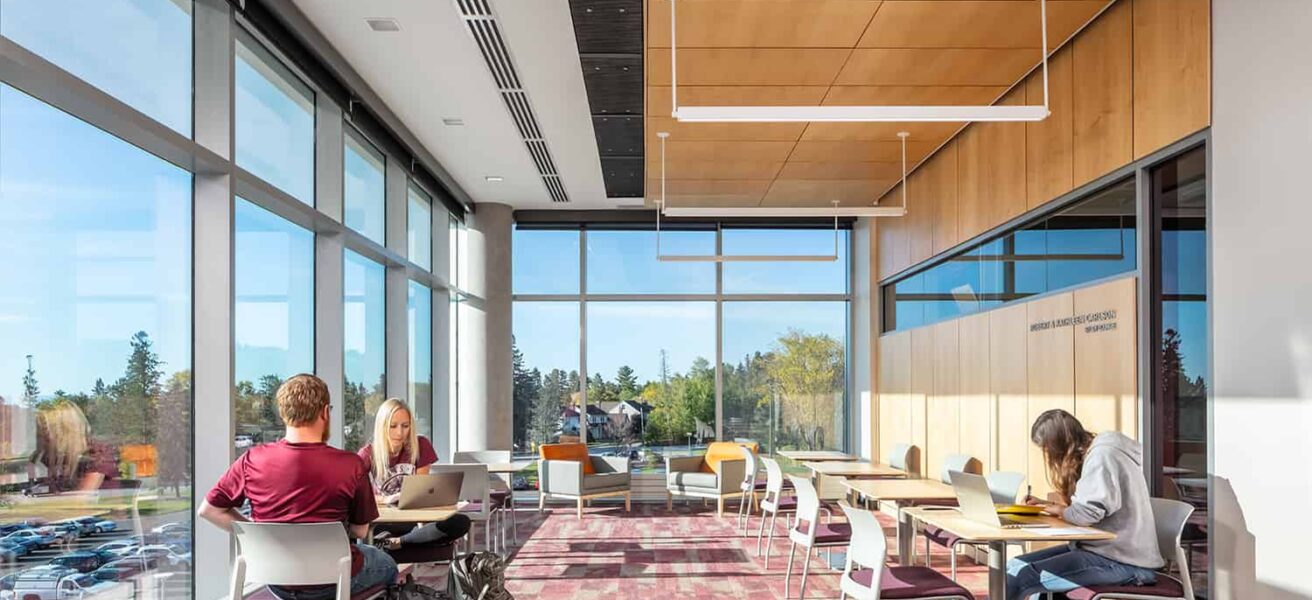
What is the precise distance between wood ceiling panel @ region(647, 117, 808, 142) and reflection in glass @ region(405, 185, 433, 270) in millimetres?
3588

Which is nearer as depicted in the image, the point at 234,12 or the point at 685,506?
the point at 234,12

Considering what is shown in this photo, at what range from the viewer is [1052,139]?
7.31 metres

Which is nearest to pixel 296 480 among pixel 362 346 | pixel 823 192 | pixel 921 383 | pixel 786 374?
pixel 362 346

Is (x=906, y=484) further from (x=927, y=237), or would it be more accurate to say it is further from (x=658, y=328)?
(x=658, y=328)

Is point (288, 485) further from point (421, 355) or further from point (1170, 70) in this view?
point (421, 355)

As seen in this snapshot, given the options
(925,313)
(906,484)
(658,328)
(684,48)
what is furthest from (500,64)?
(658,328)

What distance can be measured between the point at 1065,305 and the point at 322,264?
5.67 meters

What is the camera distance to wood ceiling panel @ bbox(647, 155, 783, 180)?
9.82 meters

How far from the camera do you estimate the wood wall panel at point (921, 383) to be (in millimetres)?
10797

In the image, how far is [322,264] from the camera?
27.0 ft

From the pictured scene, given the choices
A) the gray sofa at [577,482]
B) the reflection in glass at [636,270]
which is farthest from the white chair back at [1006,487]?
the reflection in glass at [636,270]

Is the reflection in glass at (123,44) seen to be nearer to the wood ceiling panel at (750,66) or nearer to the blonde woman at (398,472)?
the blonde woman at (398,472)

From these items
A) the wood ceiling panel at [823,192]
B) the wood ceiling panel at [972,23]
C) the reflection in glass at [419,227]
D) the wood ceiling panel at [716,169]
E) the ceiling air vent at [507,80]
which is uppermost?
the ceiling air vent at [507,80]

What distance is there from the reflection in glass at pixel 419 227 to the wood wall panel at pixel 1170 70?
7.31m
